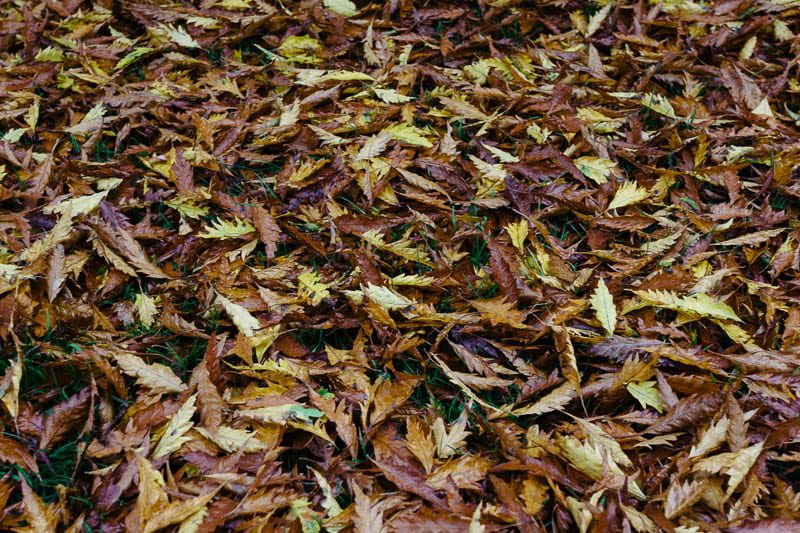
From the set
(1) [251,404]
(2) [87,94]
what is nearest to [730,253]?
(1) [251,404]

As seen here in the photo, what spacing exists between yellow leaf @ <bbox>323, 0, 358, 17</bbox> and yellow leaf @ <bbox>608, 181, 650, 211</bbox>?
159 cm

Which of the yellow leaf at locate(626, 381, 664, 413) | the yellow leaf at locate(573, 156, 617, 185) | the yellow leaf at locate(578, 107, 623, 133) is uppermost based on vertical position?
the yellow leaf at locate(578, 107, 623, 133)

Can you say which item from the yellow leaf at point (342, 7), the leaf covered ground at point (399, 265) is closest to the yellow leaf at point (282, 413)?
the leaf covered ground at point (399, 265)

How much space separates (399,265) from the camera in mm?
2053

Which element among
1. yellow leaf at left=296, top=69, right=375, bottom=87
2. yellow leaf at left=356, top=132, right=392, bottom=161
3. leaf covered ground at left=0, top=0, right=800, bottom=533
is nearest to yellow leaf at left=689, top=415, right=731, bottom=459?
leaf covered ground at left=0, top=0, right=800, bottom=533

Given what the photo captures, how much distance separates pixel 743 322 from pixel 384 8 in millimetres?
2126

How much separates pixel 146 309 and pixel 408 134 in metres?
1.16

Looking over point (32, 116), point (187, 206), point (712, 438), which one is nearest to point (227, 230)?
point (187, 206)

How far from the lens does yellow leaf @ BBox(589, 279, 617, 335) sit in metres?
1.82

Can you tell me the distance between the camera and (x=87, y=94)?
2680 millimetres

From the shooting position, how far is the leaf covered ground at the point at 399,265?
1.55 m

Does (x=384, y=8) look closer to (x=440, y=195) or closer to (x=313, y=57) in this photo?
(x=313, y=57)

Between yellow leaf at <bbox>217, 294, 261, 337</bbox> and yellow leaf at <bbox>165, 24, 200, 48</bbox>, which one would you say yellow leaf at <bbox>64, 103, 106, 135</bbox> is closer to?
yellow leaf at <bbox>165, 24, 200, 48</bbox>

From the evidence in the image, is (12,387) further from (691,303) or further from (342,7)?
(342,7)
